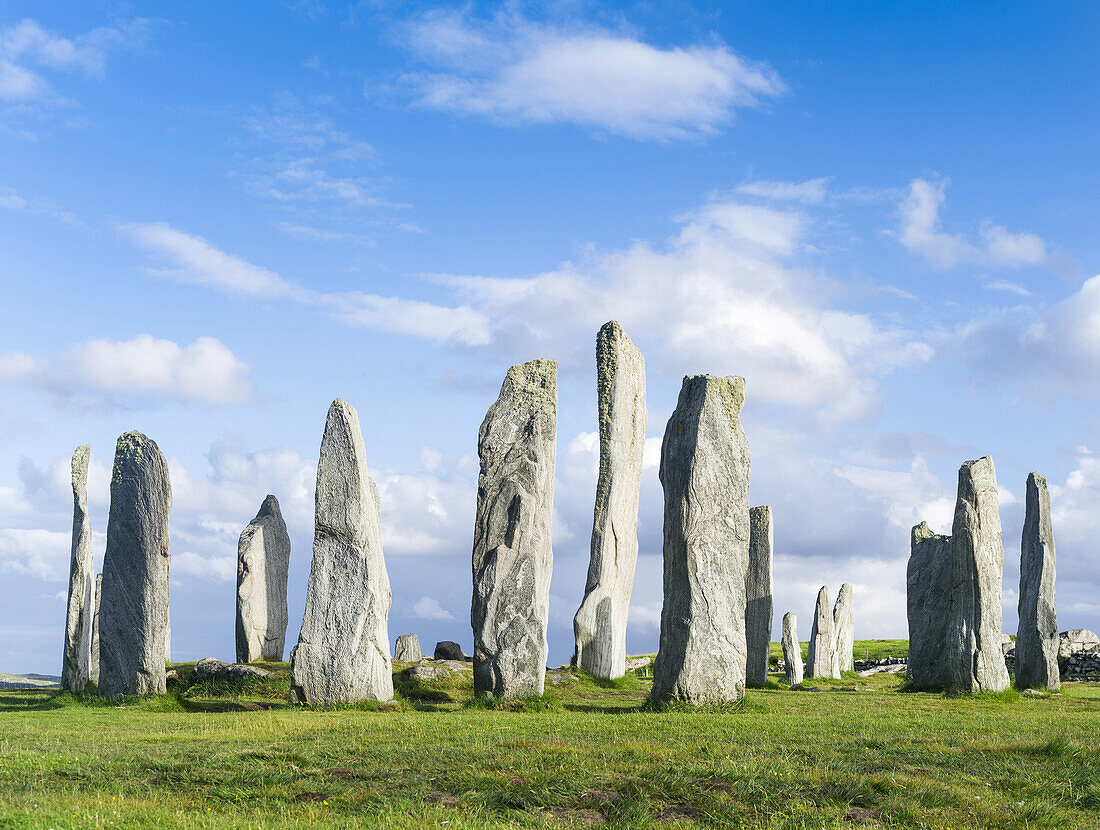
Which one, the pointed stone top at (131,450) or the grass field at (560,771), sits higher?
the pointed stone top at (131,450)

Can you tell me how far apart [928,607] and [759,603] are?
441 cm

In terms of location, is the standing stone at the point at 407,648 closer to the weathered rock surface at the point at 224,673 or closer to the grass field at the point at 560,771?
the weathered rock surface at the point at 224,673

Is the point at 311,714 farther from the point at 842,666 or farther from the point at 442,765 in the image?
the point at 842,666

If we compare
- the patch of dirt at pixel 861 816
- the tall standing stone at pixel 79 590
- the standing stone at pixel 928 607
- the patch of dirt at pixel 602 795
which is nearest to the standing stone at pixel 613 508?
the standing stone at pixel 928 607

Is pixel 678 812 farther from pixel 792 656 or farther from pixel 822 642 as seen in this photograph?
pixel 822 642

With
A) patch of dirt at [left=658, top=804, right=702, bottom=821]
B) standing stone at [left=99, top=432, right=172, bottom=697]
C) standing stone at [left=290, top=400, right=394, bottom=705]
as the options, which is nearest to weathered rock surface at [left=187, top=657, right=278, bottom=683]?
standing stone at [left=99, top=432, right=172, bottom=697]

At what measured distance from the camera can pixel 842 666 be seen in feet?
94.9

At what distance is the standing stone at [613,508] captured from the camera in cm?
2211

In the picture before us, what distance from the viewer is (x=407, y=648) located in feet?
90.4

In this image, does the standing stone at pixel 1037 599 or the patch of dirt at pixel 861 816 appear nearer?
the patch of dirt at pixel 861 816

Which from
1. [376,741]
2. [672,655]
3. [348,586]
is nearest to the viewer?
[376,741]

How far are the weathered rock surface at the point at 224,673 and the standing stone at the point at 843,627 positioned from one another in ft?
53.4

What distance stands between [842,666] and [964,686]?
10452mm

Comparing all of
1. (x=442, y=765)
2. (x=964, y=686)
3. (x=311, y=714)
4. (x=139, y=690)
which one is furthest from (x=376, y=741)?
(x=964, y=686)
